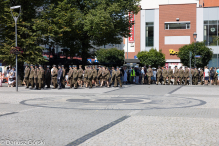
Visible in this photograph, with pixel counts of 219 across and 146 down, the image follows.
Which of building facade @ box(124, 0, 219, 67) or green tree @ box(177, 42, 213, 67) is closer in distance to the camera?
green tree @ box(177, 42, 213, 67)

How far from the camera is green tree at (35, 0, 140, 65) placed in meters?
25.7

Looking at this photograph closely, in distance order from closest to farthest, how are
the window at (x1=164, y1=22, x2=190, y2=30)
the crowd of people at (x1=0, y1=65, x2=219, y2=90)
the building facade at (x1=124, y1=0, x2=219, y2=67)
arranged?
1. the crowd of people at (x1=0, y1=65, x2=219, y2=90)
2. the building facade at (x1=124, y1=0, x2=219, y2=67)
3. the window at (x1=164, y1=22, x2=190, y2=30)

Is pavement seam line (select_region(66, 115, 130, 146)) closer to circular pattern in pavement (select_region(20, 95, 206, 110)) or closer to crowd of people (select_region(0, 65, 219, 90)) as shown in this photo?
circular pattern in pavement (select_region(20, 95, 206, 110))

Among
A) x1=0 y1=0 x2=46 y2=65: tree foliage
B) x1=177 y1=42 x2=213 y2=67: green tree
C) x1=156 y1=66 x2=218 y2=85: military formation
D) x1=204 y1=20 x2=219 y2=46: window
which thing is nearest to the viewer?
x1=0 y1=0 x2=46 y2=65: tree foliage

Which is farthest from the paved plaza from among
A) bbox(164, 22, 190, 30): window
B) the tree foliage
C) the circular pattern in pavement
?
bbox(164, 22, 190, 30): window

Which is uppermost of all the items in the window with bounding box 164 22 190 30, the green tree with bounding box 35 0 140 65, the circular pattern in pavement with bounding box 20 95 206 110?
the window with bounding box 164 22 190 30

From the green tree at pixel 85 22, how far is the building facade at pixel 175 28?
20.6 m

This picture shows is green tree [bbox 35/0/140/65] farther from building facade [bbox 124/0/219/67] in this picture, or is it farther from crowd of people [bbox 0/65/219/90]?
building facade [bbox 124/0/219/67]

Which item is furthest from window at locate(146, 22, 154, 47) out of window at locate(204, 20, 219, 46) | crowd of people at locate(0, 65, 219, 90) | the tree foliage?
the tree foliage

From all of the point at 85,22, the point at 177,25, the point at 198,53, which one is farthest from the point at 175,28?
the point at 85,22

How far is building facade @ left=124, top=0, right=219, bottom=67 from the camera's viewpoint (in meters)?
47.2

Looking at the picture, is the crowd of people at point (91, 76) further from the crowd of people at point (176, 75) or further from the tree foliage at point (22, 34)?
the tree foliage at point (22, 34)

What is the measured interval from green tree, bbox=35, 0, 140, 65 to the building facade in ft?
67.5

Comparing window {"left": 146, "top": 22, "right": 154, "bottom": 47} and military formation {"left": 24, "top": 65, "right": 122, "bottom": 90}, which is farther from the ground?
window {"left": 146, "top": 22, "right": 154, "bottom": 47}
